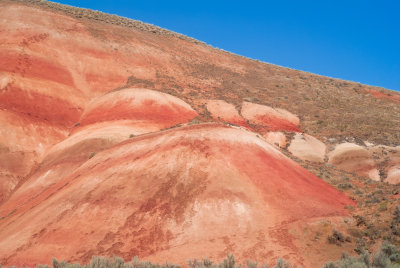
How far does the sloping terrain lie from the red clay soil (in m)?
0.06

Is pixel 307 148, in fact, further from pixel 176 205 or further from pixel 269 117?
pixel 176 205

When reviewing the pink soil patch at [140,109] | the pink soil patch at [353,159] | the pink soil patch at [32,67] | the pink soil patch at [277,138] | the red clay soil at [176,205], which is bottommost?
the red clay soil at [176,205]

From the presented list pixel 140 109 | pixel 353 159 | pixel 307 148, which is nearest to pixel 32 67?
pixel 140 109

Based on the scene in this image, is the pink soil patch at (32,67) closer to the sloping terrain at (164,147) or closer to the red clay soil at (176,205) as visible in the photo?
the sloping terrain at (164,147)

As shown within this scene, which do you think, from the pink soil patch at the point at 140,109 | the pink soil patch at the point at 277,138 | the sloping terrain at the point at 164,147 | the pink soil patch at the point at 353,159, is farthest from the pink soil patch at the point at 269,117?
the pink soil patch at the point at 140,109

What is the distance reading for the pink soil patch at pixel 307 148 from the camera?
2944cm

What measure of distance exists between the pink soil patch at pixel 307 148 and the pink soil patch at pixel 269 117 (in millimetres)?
2751

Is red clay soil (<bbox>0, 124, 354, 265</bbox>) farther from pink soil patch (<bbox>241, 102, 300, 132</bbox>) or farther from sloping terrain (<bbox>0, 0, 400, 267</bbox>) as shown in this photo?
pink soil patch (<bbox>241, 102, 300, 132</bbox>)

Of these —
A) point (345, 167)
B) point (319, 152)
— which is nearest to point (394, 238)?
point (345, 167)

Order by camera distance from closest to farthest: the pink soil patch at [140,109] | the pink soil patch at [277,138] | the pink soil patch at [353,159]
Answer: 1. the pink soil patch at [353,159]
2. the pink soil patch at [140,109]
3. the pink soil patch at [277,138]

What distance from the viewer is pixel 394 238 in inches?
416

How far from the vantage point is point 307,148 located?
30.8 m

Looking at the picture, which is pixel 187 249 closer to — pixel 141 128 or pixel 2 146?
pixel 141 128

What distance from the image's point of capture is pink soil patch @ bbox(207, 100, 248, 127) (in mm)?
32781
